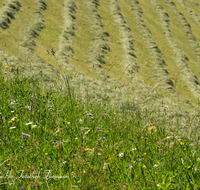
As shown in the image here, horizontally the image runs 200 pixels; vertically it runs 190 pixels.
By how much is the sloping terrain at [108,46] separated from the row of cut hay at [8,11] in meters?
0.04

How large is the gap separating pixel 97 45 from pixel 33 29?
263 cm

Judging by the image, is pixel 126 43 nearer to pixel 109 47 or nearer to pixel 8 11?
→ pixel 109 47

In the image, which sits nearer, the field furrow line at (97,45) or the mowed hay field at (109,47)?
the mowed hay field at (109,47)

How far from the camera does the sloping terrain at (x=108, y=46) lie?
266 inches

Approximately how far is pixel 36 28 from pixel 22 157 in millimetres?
8131

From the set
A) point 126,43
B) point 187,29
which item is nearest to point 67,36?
point 126,43

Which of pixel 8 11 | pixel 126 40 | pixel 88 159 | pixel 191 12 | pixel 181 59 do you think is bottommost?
pixel 181 59

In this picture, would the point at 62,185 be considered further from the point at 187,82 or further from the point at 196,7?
the point at 196,7

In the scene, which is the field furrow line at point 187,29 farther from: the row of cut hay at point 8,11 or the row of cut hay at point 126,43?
the row of cut hay at point 8,11

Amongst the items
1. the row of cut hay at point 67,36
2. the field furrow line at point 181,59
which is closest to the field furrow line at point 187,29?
the field furrow line at point 181,59

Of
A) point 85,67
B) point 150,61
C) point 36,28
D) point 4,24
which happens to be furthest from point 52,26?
point 150,61

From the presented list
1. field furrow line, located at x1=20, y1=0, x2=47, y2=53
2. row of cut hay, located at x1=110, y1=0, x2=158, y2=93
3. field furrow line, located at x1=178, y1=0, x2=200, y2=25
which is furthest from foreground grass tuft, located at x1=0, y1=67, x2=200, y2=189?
field furrow line, located at x1=178, y1=0, x2=200, y2=25

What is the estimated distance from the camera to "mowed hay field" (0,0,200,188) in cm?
667

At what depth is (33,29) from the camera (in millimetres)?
8938
